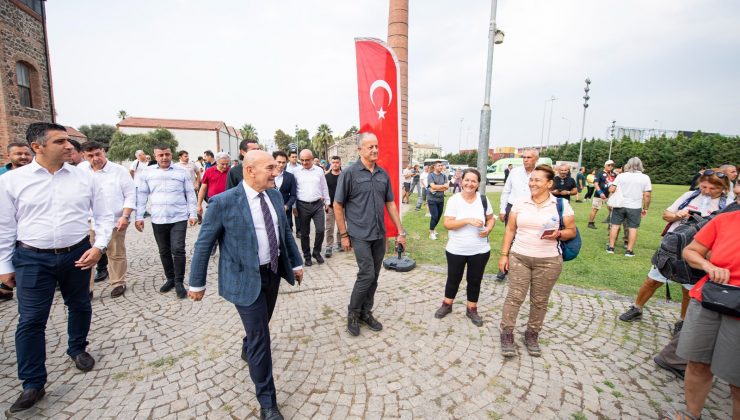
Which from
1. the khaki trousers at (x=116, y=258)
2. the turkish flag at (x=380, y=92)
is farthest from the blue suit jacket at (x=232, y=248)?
the khaki trousers at (x=116, y=258)

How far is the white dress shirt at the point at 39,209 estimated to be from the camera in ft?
8.72

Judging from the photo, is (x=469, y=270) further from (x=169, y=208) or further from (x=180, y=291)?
(x=169, y=208)

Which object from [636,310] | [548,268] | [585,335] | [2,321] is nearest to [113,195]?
[2,321]

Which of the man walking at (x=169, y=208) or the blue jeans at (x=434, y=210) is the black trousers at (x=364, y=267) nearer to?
the man walking at (x=169, y=208)

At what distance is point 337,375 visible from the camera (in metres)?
2.98

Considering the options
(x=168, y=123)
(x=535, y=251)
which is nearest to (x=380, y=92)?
(x=535, y=251)

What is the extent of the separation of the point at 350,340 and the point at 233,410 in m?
1.35

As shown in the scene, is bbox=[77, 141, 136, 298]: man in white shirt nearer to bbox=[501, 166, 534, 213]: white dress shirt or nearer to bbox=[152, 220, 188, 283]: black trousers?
bbox=[152, 220, 188, 283]: black trousers

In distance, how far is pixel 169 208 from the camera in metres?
4.74

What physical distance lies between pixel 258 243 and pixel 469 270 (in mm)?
2565

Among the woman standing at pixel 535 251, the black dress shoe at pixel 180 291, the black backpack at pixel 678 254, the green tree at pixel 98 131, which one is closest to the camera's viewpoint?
the black backpack at pixel 678 254

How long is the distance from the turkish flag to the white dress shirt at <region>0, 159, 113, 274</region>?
381 centimetres

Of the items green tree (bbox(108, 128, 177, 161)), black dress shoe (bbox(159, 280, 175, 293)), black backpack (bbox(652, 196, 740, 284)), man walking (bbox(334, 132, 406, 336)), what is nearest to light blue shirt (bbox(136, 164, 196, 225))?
black dress shoe (bbox(159, 280, 175, 293))

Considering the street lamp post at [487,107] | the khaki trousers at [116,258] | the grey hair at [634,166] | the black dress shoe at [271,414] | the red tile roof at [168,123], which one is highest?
the red tile roof at [168,123]
